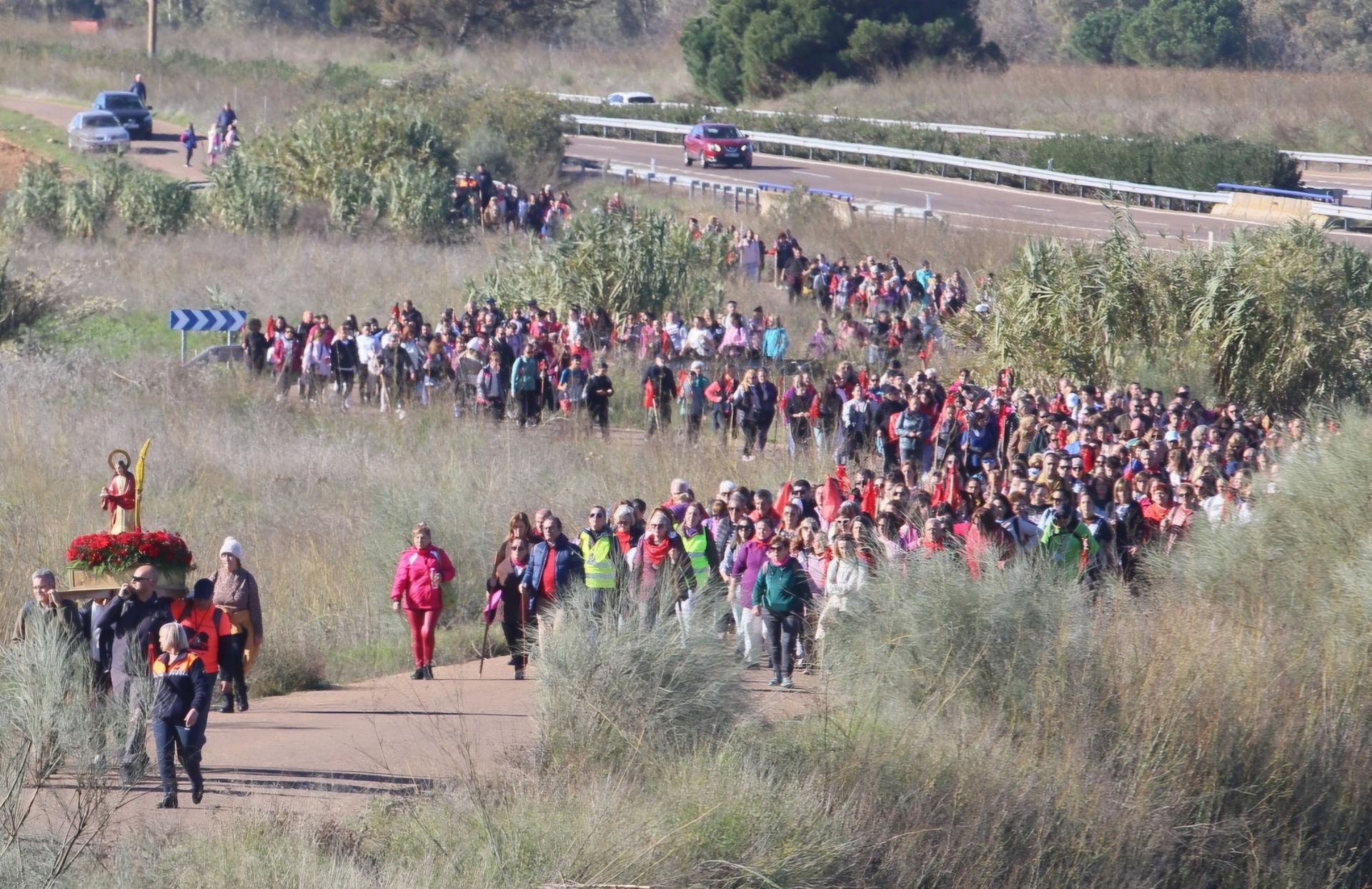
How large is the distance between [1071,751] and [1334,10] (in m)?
77.0

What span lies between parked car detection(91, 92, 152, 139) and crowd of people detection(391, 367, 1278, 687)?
1632 inches

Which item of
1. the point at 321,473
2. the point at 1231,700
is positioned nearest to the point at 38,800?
the point at 1231,700

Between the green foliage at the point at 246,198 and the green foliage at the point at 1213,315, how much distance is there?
66.1 feet

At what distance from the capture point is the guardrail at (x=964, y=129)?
47.1 m

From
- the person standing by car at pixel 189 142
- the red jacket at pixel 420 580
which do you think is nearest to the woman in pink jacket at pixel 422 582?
the red jacket at pixel 420 580

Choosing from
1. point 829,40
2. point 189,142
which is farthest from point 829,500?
point 829,40

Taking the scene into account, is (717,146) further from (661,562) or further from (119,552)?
(119,552)

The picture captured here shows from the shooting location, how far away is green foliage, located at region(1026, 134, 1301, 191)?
43156 mm

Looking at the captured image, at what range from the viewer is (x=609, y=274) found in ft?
101

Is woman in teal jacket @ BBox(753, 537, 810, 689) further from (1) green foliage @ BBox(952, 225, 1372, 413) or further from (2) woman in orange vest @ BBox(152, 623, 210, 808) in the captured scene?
(1) green foliage @ BBox(952, 225, 1372, 413)

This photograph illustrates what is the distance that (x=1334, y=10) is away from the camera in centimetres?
7931

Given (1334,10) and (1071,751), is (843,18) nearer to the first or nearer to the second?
(1334,10)

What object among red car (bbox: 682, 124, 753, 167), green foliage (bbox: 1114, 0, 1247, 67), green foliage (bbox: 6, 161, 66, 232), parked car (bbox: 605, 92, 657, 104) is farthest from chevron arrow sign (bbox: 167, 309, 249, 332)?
green foliage (bbox: 1114, 0, 1247, 67)

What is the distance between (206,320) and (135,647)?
14.9 m
